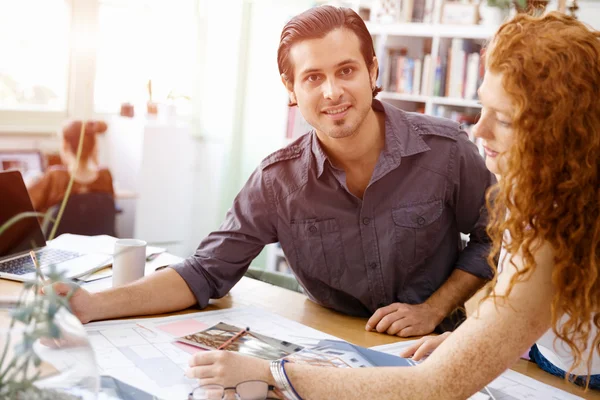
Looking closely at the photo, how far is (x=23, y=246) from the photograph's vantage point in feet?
6.45

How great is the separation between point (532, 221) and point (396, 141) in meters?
0.77

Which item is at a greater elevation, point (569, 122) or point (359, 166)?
point (569, 122)

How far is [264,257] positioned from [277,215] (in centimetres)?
291

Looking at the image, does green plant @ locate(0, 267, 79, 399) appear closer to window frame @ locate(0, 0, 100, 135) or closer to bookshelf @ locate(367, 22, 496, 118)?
bookshelf @ locate(367, 22, 496, 118)

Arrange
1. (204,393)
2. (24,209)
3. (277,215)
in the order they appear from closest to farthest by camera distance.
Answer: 1. (204,393)
2. (277,215)
3. (24,209)

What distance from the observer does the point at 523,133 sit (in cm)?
108

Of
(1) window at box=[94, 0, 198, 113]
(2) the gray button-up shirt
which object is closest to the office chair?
(1) window at box=[94, 0, 198, 113]

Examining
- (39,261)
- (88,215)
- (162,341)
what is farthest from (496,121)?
(88,215)

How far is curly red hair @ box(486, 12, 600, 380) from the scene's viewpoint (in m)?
1.05

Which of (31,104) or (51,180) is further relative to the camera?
(31,104)

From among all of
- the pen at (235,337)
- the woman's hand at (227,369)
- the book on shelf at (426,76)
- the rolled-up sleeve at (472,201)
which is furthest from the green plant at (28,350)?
the book on shelf at (426,76)

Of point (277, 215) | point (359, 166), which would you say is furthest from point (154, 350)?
point (359, 166)

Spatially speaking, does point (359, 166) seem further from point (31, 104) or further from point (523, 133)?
point (31, 104)

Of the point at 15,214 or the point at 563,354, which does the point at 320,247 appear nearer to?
the point at 563,354
